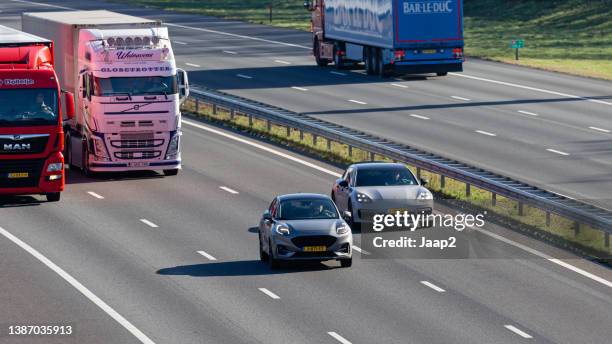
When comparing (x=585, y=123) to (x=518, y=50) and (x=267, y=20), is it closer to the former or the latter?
(x=518, y=50)

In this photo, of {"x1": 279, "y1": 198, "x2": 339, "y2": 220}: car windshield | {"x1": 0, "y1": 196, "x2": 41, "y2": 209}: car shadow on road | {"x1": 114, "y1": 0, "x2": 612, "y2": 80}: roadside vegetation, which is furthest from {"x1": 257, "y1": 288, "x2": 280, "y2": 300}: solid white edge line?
{"x1": 114, "y1": 0, "x2": 612, "y2": 80}: roadside vegetation

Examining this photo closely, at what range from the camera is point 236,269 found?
94.9 feet

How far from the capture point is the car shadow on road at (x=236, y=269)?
28547 millimetres

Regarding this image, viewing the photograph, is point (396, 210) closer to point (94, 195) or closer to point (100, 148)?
point (94, 195)

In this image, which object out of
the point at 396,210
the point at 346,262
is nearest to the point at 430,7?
the point at 396,210

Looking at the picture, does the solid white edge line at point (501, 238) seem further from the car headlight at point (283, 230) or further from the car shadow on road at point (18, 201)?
the car shadow on road at point (18, 201)

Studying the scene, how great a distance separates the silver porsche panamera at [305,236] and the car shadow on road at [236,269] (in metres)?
0.25

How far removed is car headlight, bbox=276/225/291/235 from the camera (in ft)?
94.0

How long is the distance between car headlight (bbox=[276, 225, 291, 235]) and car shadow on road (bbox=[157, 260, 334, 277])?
0.80 m

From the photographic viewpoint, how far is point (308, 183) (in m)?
39.1

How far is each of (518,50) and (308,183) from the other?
40338mm

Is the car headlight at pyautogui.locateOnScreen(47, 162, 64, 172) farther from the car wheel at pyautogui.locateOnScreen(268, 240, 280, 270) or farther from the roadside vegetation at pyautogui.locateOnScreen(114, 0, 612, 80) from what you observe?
the roadside vegetation at pyautogui.locateOnScreen(114, 0, 612, 80)

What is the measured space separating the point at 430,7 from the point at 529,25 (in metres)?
28.8

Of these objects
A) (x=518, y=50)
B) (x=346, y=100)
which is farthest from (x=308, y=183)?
(x=518, y=50)
